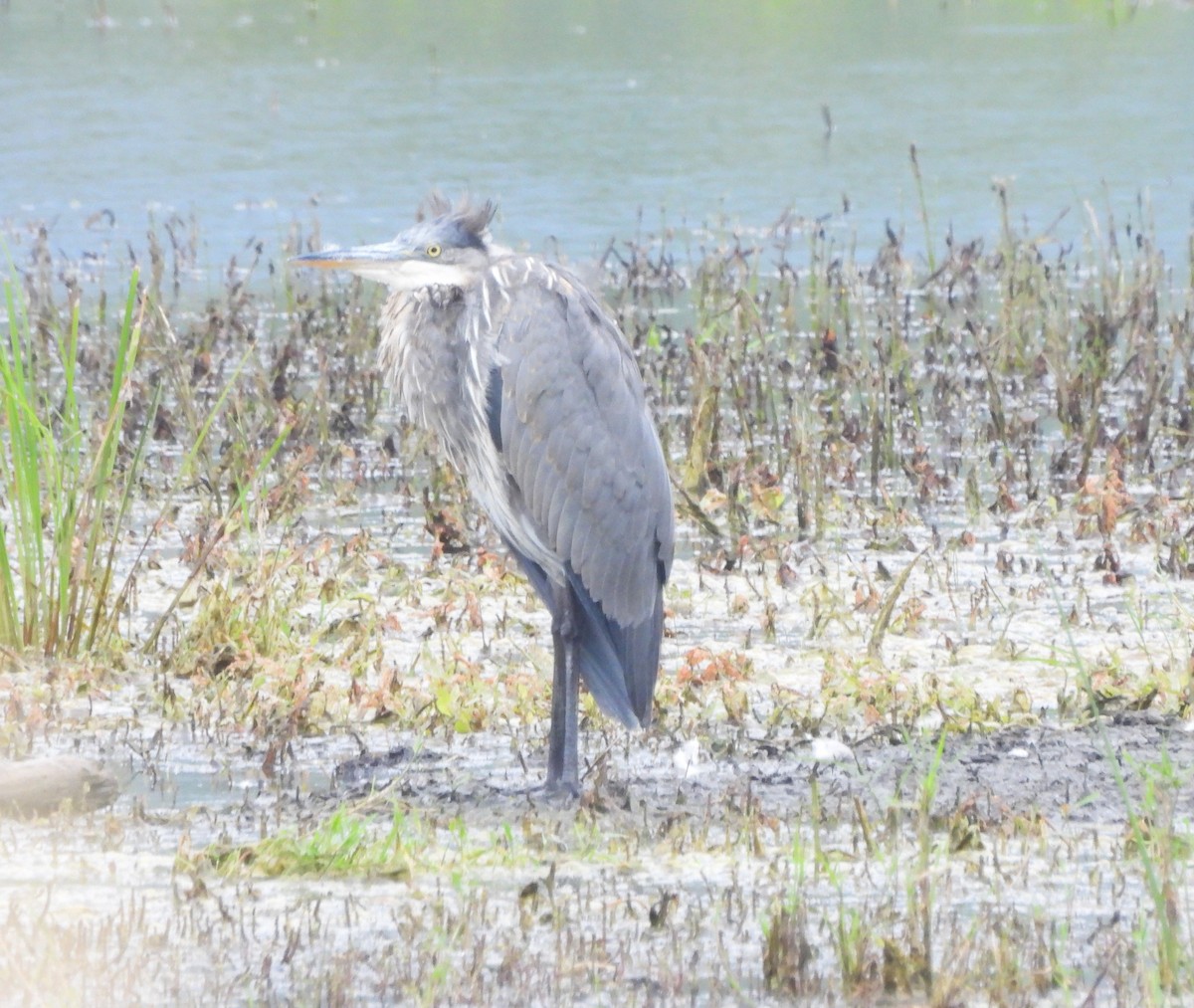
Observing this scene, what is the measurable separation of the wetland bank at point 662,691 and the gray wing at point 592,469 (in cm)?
27

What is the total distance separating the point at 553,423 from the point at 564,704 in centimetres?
64

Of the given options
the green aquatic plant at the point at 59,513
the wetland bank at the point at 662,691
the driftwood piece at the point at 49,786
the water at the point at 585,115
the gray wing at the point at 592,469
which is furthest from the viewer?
the water at the point at 585,115

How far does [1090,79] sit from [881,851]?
1616 centimetres

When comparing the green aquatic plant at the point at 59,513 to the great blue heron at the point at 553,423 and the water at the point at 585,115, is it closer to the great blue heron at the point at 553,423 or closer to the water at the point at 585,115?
the great blue heron at the point at 553,423

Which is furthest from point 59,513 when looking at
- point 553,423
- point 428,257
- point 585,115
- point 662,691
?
point 585,115

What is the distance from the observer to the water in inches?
545

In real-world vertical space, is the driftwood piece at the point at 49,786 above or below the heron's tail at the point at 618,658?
below

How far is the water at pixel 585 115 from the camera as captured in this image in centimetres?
1384

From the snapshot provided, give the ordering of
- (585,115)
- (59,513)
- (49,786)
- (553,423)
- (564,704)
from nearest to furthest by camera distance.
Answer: (49,786) < (553,423) < (564,704) < (59,513) < (585,115)

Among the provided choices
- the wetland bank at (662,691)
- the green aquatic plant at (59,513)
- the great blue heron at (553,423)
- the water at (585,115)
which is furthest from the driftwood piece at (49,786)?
the water at (585,115)

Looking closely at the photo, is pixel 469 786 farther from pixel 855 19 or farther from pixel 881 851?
pixel 855 19

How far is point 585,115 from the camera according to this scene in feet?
57.5

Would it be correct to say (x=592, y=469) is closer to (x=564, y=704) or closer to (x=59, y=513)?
(x=564, y=704)

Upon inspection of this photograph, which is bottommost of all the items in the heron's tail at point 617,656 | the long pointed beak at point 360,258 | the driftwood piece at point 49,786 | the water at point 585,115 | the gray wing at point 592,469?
the driftwood piece at point 49,786
